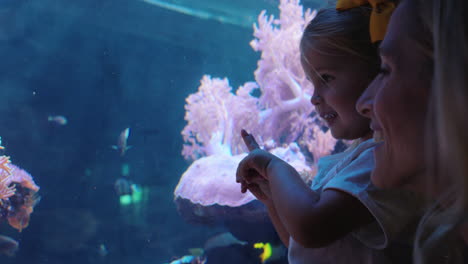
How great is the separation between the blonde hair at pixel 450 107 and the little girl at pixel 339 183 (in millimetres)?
175

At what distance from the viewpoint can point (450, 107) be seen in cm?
41

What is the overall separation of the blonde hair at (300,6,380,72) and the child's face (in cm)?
2

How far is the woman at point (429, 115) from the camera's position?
0.42m

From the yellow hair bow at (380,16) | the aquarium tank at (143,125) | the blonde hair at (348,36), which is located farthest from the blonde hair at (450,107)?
the aquarium tank at (143,125)

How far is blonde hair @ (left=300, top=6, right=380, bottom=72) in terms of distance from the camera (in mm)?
970

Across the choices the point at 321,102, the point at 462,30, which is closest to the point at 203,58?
the point at 321,102

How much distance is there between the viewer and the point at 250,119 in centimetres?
470

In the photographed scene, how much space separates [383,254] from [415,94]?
421mm

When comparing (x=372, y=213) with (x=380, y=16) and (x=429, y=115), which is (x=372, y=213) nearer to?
(x=429, y=115)

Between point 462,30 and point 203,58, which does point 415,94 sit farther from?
point 203,58

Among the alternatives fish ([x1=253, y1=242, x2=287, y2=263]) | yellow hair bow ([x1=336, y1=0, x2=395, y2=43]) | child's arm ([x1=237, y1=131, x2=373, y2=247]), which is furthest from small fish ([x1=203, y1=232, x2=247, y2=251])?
yellow hair bow ([x1=336, y1=0, x2=395, y2=43])

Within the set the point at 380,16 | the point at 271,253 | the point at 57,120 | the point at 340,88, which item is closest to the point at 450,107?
the point at 380,16

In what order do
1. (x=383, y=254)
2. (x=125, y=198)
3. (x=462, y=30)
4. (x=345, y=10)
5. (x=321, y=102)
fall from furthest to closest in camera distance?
(x=125, y=198)
(x=321, y=102)
(x=345, y=10)
(x=383, y=254)
(x=462, y=30)

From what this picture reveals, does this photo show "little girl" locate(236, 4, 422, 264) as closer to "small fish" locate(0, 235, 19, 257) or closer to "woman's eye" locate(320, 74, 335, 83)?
"woman's eye" locate(320, 74, 335, 83)
